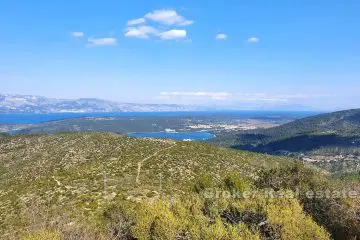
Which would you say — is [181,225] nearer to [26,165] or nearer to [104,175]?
[104,175]

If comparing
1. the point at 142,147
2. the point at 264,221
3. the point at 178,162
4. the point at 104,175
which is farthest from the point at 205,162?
the point at 264,221

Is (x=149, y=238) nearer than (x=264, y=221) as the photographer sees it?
Yes

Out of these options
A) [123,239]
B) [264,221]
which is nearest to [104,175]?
[123,239]

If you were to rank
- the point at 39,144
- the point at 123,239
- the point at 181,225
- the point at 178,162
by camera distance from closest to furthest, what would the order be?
the point at 181,225 < the point at 123,239 < the point at 178,162 < the point at 39,144

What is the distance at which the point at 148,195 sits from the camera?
6122 centimetres

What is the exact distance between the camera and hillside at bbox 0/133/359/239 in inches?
1409

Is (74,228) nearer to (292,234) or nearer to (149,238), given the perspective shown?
(149,238)

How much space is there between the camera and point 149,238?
34781 millimetres

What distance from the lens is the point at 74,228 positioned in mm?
35156

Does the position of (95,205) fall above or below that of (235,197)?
below

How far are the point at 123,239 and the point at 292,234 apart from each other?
50.3ft

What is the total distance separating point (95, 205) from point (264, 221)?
27.5 m

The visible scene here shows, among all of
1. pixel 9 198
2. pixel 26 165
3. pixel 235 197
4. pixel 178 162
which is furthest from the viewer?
pixel 26 165

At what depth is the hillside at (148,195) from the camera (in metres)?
35.8
